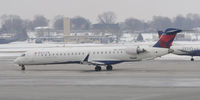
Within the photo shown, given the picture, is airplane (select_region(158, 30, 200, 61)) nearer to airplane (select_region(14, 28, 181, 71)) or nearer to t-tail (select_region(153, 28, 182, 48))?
t-tail (select_region(153, 28, 182, 48))

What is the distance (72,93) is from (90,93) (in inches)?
37.5

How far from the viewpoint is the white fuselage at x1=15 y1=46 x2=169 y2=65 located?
138 feet

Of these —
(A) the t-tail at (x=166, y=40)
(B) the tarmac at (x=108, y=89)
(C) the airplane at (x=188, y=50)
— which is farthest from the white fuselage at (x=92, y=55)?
(C) the airplane at (x=188, y=50)

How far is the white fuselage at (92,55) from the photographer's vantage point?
41969 mm

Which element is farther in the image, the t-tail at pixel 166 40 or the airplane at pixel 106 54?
the t-tail at pixel 166 40

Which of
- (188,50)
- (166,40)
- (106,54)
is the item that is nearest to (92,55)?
(106,54)

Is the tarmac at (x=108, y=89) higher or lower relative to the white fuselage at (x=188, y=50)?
lower

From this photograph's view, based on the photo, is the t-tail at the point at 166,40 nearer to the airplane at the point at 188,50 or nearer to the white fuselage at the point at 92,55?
the white fuselage at the point at 92,55

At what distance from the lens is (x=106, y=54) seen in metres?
43.2

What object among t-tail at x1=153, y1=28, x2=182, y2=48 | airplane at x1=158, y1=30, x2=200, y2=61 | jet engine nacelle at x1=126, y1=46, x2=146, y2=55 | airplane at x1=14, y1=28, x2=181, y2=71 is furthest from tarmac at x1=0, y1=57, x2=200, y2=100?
airplane at x1=158, y1=30, x2=200, y2=61

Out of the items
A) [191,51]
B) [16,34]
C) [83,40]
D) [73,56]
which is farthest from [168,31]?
[16,34]

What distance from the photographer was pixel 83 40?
150 m

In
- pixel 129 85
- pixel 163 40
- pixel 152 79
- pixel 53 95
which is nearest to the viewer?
pixel 53 95

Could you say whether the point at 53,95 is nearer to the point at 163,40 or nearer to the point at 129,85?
the point at 129,85
